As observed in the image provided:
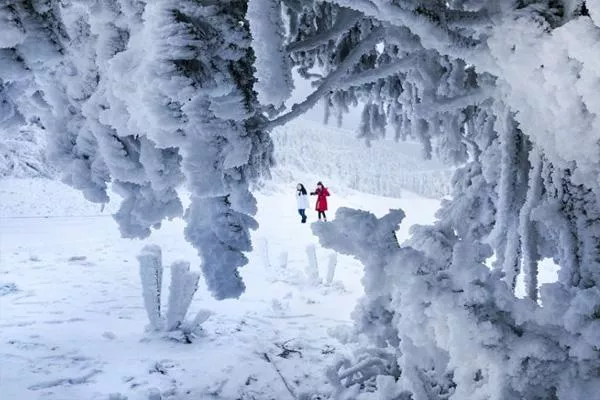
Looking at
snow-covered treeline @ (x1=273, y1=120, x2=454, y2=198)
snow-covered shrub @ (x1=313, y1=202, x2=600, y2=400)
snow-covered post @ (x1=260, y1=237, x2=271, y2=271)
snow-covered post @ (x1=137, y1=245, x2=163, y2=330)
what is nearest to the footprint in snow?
snow-covered post @ (x1=137, y1=245, x2=163, y2=330)

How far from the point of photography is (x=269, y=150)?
9.11 feet

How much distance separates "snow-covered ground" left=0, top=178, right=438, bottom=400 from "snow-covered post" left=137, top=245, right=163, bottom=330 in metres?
0.20

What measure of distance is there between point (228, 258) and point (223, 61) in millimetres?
966

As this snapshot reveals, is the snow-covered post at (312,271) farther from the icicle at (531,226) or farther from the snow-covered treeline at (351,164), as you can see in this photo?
the snow-covered treeline at (351,164)

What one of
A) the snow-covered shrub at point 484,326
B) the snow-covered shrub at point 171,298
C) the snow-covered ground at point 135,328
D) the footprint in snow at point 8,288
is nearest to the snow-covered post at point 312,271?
the snow-covered ground at point 135,328

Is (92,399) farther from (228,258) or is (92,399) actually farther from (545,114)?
(545,114)

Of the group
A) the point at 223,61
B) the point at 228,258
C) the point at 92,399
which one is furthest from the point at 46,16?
the point at 92,399

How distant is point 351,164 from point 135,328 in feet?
105

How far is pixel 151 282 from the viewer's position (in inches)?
205

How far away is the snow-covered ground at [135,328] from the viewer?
13.0 feet

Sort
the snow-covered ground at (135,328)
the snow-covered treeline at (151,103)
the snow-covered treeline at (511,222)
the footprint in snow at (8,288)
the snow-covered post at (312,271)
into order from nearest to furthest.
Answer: the snow-covered treeline at (511,222), the snow-covered treeline at (151,103), the snow-covered ground at (135,328), the footprint in snow at (8,288), the snow-covered post at (312,271)

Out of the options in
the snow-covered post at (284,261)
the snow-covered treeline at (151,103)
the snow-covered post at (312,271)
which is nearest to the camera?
the snow-covered treeline at (151,103)

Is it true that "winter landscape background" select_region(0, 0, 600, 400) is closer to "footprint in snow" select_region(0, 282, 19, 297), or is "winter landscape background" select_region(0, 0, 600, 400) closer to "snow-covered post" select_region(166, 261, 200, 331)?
"snow-covered post" select_region(166, 261, 200, 331)

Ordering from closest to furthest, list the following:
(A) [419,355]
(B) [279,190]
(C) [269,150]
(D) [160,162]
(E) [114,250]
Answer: (A) [419,355] → (D) [160,162] → (C) [269,150] → (E) [114,250] → (B) [279,190]
